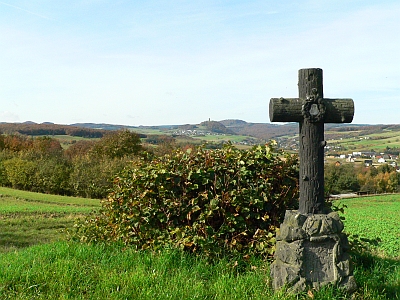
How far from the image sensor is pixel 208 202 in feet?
20.3

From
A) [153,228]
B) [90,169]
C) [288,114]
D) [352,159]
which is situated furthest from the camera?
[352,159]

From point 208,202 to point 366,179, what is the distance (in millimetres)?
68772

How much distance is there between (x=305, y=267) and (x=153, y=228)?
2.55 m

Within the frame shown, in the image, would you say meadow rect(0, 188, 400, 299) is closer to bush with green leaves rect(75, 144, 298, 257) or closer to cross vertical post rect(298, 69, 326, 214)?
bush with green leaves rect(75, 144, 298, 257)

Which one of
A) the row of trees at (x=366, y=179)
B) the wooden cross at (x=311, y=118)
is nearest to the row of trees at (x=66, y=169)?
the row of trees at (x=366, y=179)

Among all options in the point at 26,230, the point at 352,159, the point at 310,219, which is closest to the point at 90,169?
the point at 26,230

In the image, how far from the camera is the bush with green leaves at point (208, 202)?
5.93 m

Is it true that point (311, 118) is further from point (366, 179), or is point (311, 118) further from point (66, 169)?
point (366, 179)

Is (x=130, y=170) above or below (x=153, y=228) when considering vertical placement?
above

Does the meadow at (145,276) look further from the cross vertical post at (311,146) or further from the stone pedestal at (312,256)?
the cross vertical post at (311,146)

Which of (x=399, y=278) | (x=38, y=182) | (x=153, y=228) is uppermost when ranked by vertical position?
(x=153, y=228)

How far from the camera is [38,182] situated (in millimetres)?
51469

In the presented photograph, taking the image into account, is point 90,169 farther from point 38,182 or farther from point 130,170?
point 130,170

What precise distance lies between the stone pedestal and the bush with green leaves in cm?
88
